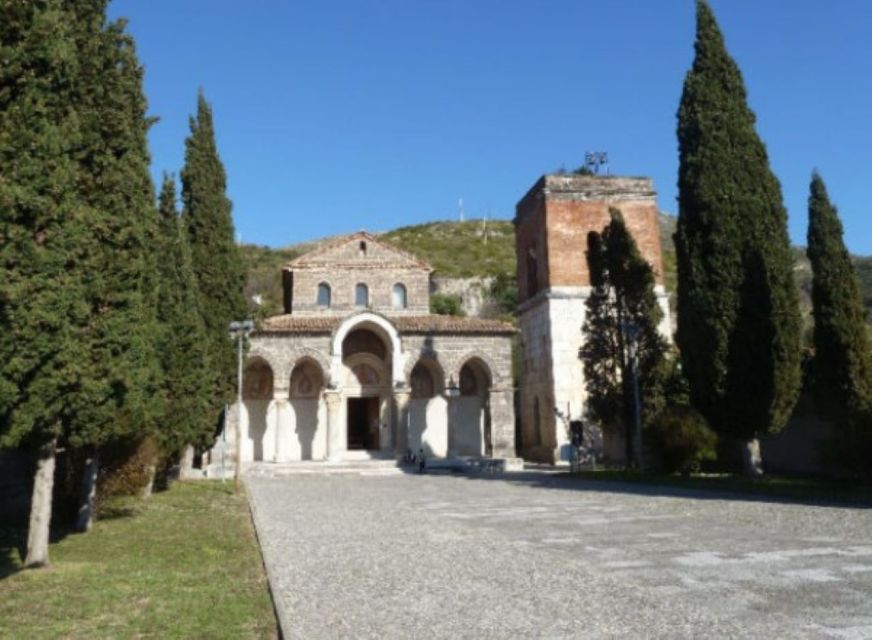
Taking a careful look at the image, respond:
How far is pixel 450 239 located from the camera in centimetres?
9844

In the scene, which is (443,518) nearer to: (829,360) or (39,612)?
(39,612)

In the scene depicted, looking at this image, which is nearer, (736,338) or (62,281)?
(62,281)

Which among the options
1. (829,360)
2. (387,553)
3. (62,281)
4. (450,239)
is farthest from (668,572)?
(450,239)

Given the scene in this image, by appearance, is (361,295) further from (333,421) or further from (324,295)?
(333,421)

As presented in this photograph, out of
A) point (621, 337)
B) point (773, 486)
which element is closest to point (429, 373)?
point (621, 337)

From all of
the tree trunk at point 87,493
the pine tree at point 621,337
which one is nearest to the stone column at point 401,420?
the pine tree at point 621,337

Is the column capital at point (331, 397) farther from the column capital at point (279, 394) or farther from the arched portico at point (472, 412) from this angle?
the arched portico at point (472, 412)

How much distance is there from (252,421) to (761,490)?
22706mm

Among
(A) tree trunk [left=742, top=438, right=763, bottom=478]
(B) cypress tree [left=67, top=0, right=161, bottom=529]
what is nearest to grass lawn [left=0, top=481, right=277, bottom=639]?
(B) cypress tree [left=67, top=0, right=161, bottom=529]

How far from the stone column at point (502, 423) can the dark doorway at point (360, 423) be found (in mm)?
6308

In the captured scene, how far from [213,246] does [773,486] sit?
18119 millimetres

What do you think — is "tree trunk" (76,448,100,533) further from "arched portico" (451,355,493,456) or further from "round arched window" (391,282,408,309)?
"round arched window" (391,282,408,309)

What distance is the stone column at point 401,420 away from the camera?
1219 inches

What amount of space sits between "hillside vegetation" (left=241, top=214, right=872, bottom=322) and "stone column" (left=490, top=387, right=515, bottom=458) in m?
35.0
